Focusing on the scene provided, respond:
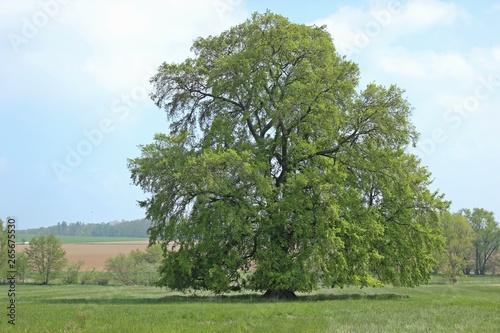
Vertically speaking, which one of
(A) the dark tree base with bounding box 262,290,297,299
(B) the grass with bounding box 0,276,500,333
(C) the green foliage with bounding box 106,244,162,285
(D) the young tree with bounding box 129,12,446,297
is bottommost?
(C) the green foliage with bounding box 106,244,162,285

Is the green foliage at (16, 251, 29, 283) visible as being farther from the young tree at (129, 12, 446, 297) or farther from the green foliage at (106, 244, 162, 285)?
the young tree at (129, 12, 446, 297)

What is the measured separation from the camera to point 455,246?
89.8 metres

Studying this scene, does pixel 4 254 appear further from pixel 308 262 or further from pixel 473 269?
pixel 473 269

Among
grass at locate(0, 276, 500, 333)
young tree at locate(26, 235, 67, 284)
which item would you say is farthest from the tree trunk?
young tree at locate(26, 235, 67, 284)

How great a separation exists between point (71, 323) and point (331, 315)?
10536 mm

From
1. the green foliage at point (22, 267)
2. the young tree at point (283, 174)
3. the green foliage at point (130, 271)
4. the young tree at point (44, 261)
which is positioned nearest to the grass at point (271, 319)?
the young tree at point (283, 174)

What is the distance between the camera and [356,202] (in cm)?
3562

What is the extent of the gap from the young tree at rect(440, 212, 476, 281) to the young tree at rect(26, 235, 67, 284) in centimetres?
5682

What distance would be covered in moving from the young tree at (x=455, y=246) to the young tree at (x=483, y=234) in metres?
23.0

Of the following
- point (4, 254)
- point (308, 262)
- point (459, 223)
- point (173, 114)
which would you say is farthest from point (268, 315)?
point (459, 223)

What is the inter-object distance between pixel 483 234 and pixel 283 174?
343 ft

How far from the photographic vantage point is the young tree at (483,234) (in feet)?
411

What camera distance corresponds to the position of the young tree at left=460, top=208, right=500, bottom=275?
12512 centimetres

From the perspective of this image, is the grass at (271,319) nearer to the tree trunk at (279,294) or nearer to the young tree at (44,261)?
the tree trunk at (279,294)
